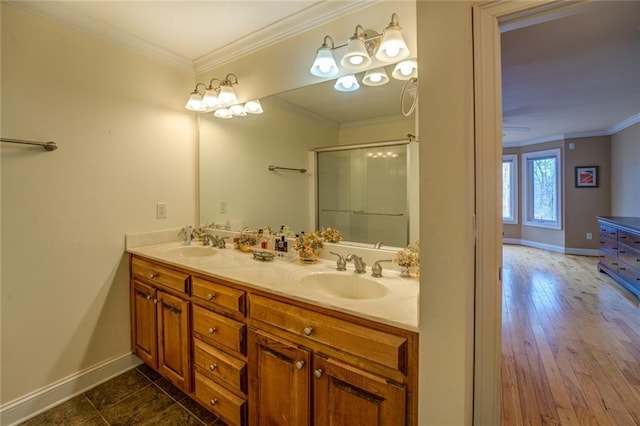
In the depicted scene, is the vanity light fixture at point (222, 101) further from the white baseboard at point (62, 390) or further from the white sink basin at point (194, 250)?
the white baseboard at point (62, 390)

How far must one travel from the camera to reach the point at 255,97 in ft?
7.01

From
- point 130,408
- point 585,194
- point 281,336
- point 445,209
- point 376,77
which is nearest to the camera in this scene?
point 445,209

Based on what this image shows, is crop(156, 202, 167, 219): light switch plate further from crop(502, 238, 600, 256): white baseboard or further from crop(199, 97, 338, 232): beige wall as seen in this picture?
crop(502, 238, 600, 256): white baseboard

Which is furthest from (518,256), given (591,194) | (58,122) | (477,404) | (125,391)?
(58,122)

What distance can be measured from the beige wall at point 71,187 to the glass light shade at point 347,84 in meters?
1.45

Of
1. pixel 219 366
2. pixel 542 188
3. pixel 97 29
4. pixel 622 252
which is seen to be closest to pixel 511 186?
pixel 542 188

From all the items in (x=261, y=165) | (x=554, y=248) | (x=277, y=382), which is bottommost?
(x=554, y=248)

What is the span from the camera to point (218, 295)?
1481 millimetres

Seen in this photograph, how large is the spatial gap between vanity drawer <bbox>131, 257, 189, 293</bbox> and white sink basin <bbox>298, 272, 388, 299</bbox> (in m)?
0.74

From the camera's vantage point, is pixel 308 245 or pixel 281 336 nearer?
pixel 281 336

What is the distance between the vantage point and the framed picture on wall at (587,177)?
549 cm

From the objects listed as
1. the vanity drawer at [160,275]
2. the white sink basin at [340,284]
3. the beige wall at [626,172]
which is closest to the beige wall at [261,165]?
the white sink basin at [340,284]

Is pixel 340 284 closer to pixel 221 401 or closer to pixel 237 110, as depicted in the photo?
pixel 221 401

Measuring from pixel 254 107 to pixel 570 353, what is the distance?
124 inches
